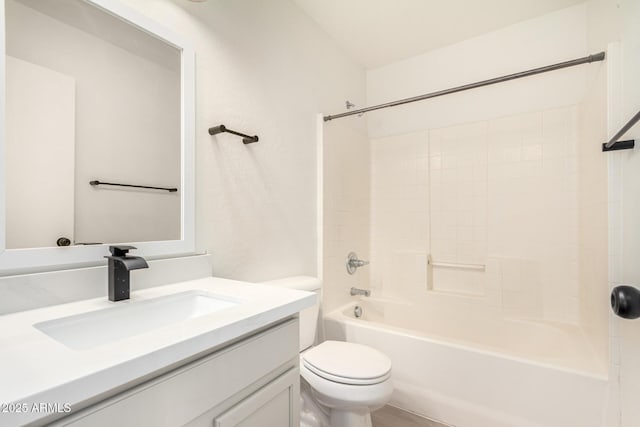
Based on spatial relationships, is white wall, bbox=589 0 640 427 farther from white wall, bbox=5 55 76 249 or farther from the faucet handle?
white wall, bbox=5 55 76 249

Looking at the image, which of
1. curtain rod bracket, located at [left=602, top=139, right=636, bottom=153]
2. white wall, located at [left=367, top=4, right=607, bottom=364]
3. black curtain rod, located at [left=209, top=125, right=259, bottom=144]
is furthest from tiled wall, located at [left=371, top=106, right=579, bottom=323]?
black curtain rod, located at [left=209, top=125, right=259, bottom=144]

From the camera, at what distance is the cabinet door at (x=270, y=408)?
2.41 feet

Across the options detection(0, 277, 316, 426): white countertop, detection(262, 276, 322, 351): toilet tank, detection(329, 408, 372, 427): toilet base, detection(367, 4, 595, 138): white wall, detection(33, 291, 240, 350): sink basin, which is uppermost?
detection(367, 4, 595, 138): white wall

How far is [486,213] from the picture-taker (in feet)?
7.32

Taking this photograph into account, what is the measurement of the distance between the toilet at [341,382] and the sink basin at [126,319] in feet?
1.98

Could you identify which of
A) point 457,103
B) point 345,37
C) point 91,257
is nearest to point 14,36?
point 91,257

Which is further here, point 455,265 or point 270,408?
point 455,265

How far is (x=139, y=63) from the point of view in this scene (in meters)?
1.12

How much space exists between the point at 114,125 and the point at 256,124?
2.28ft

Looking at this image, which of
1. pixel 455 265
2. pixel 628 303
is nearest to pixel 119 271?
pixel 628 303

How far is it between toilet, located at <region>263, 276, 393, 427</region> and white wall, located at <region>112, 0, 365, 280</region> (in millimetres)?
324

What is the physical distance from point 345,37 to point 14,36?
6.42ft

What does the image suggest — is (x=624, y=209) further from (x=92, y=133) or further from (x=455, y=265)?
(x=92, y=133)

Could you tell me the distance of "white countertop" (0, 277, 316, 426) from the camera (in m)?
0.42
